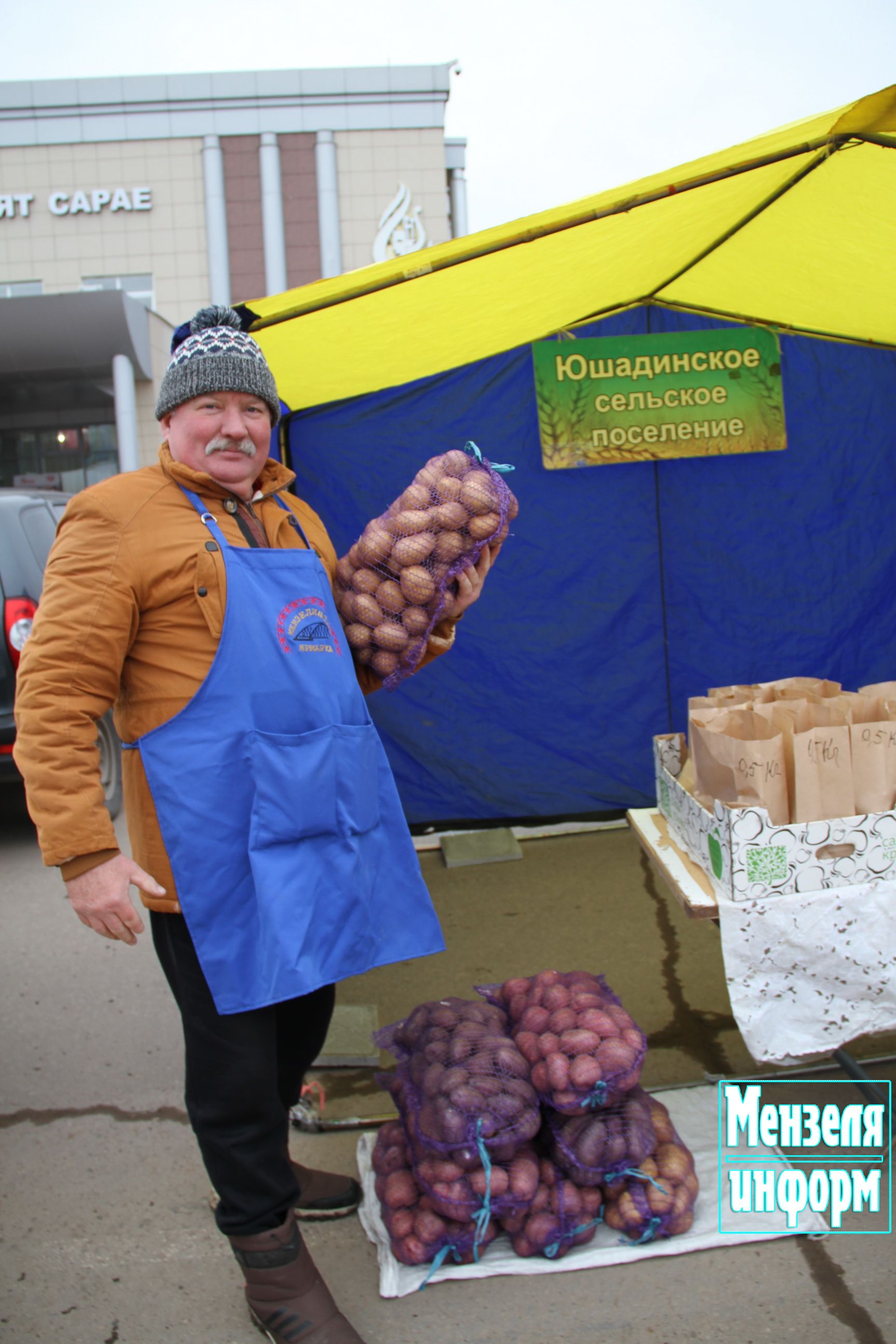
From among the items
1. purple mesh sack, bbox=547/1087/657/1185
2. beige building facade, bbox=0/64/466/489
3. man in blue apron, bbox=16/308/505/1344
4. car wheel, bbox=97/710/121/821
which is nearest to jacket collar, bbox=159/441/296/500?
man in blue apron, bbox=16/308/505/1344

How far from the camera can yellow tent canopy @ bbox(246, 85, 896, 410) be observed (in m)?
2.37

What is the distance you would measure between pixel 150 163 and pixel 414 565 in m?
24.8

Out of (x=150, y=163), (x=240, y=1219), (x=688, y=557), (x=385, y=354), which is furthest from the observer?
(x=150, y=163)

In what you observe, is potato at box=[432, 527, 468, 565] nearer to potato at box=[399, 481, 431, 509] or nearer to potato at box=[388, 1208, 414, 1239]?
potato at box=[399, 481, 431, 509]

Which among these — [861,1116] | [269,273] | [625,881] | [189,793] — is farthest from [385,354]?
[269,273]

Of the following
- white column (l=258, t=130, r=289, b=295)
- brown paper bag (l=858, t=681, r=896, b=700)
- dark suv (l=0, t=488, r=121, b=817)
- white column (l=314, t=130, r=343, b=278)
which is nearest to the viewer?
brown paper bag (l=858, t=681, r=896, b=700)

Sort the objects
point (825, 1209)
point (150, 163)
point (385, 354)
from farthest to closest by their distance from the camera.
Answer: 1. point (150, 163)
2. point (385, 354)
3. point (825, 1209)

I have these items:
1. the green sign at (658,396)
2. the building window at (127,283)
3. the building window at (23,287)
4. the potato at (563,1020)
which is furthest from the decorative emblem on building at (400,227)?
the potato at (563,1020)

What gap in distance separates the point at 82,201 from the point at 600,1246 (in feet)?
84.3

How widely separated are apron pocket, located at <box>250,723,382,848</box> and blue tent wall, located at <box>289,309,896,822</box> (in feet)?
7.02

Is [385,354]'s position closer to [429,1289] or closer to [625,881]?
[625,881]

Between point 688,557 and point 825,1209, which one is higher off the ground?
point 688,557

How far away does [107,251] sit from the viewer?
2278 centimetres

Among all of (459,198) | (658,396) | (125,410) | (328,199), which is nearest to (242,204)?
(328,199)
